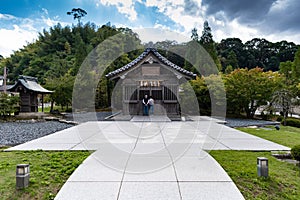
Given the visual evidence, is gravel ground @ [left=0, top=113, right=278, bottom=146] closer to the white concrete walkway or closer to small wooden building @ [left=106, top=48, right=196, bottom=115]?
the white concrete walkway

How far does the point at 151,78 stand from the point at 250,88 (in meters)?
6.35

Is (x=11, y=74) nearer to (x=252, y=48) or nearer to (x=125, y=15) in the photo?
(x=125, y=15)

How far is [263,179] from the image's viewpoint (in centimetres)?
329

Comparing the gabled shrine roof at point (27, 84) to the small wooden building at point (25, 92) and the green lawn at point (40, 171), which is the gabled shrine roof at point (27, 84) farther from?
the green lawn at point (40, 171)

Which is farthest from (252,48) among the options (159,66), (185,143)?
(185,143)

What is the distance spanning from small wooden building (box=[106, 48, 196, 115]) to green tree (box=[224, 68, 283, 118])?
3191 millimetres

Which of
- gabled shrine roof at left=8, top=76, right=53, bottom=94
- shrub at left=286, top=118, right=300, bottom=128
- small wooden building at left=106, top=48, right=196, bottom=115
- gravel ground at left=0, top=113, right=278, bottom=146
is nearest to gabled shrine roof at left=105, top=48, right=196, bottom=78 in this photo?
small wooden building at left=106, top=48, right=196, bottom=115

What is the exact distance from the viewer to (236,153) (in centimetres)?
480

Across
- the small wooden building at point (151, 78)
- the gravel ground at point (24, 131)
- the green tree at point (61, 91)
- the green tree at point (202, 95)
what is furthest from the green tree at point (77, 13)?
the gravel ground at point (24, 131)

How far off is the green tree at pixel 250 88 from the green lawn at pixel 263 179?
31.9 feet

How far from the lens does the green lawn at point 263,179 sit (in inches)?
117

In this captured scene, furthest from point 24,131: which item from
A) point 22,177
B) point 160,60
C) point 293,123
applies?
point 293,123

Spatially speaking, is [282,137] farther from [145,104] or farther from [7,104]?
[7,104]

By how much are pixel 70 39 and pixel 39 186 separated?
4704 centimetres
